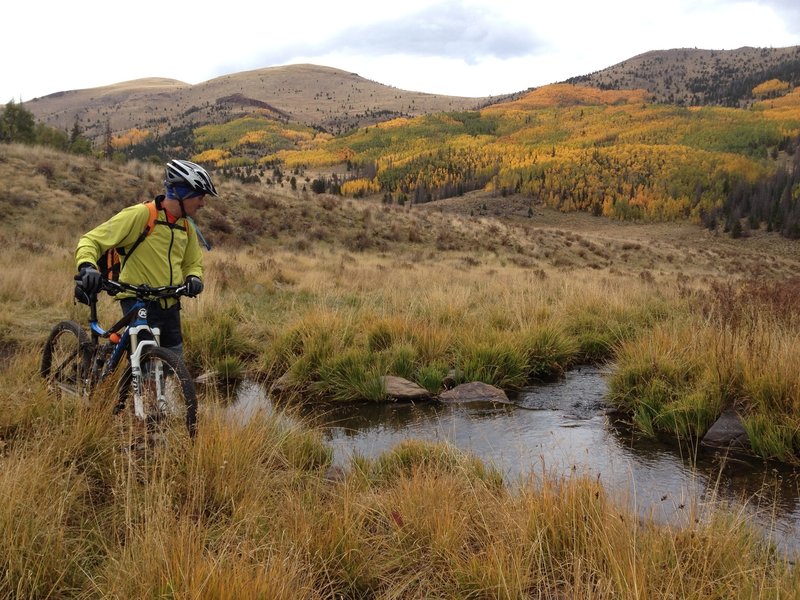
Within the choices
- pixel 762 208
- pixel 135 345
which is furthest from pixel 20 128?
pixel 762 208

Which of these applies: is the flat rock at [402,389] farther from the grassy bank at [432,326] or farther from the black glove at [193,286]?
the black glove at [193,286]

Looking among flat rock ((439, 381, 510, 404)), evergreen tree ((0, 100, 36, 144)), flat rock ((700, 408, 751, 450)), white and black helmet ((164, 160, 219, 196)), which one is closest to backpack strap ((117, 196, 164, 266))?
white and black helmet ((164, 160, 219, 196))

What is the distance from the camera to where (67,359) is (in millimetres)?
4844

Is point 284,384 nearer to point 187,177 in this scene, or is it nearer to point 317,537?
point 187,177

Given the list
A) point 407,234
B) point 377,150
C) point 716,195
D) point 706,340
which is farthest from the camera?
point 377,150

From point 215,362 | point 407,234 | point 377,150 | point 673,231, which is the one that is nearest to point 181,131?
point 377,150

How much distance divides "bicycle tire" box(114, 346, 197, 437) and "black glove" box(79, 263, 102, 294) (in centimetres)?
62

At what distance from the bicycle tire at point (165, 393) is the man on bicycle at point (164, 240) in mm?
537

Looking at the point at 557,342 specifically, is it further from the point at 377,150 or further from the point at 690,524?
the point at 377,150

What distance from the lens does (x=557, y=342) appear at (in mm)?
8039

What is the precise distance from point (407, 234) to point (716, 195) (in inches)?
3106

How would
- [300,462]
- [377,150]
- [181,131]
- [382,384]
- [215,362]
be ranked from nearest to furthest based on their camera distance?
[300,462] < [382,384] < [215,362] < [377,150] < [181,131]

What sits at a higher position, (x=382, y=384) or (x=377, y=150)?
(x=377, y=150)

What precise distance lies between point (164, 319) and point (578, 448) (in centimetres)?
390
